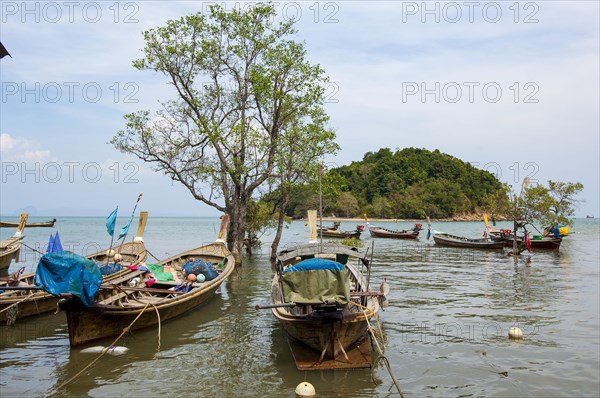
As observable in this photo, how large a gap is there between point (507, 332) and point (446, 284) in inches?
294

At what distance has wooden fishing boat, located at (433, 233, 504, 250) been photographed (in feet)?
111

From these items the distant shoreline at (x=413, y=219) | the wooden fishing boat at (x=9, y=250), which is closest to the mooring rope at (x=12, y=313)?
the wooden fishing boat at (x=9, y=250)

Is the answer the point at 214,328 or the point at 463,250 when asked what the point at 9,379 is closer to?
the point at 214,328

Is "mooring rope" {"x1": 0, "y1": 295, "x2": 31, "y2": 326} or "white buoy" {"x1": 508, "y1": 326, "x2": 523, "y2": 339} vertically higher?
"mooring rope" {"x1": 0, "y1": 295, "x2": 31, "y2": 326}

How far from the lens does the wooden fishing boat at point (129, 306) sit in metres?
10.2

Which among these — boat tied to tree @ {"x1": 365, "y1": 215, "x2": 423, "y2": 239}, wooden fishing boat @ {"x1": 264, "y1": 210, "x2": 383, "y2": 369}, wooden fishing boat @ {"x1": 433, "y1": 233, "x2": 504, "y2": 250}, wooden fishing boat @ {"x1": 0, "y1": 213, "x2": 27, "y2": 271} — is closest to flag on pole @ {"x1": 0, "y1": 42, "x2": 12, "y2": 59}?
wooden fishing boat @ {"x1": 264, "y1": 210, "x2": 383, "y2": 369}

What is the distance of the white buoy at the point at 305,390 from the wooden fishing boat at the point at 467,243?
94.4 feet

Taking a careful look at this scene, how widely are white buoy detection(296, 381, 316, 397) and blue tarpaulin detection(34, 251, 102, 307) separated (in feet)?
15.1

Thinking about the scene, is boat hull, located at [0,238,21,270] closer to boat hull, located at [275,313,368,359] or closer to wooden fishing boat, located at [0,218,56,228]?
wooden fishing boat, located at [0,218,56,228]

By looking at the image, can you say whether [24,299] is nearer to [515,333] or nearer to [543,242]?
[515,333]

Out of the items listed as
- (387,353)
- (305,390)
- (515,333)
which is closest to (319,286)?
(305,390)

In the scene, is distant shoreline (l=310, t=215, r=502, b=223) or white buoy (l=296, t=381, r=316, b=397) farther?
distant shoreline (l=310, t=215, r=502, b=223)

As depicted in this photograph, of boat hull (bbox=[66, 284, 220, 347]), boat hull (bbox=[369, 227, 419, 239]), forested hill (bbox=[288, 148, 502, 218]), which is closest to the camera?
boat hull (bbox=[66, 284, 220, 347])

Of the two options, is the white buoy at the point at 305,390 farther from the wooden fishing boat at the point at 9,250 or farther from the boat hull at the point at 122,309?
the wooden fishing boat at the point at 9,250
